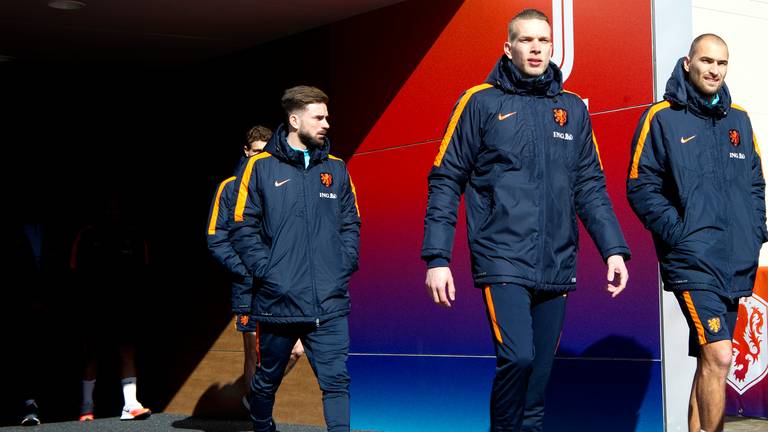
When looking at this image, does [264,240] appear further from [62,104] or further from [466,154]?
[62,104]

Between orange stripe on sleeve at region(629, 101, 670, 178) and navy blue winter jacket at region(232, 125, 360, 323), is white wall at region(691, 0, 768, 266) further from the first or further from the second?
navy blue winter jacket at region(232, 125, 360, 323)

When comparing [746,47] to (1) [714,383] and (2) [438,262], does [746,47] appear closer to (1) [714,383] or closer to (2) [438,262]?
(1) [714,383]

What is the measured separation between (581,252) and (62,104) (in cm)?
769

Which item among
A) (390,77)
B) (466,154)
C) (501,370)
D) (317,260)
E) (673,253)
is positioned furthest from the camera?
(390,77)

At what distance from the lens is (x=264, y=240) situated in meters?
6.09

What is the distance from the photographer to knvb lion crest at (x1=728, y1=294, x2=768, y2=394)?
801cm

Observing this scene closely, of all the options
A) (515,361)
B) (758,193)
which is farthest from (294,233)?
(758,193)

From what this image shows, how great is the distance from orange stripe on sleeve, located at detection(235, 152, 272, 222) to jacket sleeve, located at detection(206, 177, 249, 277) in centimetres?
50

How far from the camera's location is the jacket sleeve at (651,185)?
5.30m

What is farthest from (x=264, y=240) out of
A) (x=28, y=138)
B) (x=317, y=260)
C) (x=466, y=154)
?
(x=28, y=138)

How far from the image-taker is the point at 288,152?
6.11 meters

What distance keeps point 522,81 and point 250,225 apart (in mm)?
1922

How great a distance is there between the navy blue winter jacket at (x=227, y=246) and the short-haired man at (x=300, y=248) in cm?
27

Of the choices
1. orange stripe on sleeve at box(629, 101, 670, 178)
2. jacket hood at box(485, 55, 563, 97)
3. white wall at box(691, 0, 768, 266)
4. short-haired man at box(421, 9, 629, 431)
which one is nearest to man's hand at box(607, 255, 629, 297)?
short-haired man at box(421, 9, 629, 431)
